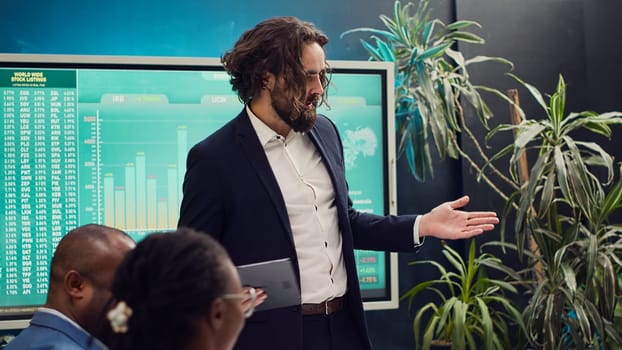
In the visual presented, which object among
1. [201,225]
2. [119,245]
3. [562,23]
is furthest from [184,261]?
[562,23]

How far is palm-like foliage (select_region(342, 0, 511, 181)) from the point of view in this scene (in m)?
4.09

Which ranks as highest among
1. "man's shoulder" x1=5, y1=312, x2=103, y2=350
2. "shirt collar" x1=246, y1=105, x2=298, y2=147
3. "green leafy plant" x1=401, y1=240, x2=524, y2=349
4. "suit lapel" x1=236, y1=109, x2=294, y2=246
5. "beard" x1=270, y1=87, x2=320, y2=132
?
"beard" x1=270, y1=87, x2=320, y2=132

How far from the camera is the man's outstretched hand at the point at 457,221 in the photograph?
2.39 meters

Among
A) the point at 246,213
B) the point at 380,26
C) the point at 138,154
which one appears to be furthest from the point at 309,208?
the point at 380,26

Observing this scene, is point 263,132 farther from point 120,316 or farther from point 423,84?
point 423,84

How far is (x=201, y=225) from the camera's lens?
2287 mm

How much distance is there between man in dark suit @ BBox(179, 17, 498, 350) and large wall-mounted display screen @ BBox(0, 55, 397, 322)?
4.44 ft

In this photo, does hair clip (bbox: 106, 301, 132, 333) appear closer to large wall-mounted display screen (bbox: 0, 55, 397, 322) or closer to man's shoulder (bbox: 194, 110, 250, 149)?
man's shoulder (bbox: 194, 110, 250, 149)

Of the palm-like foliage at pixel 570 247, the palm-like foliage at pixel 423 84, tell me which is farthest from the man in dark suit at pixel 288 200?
the palm-like foliage at pixel 423 84

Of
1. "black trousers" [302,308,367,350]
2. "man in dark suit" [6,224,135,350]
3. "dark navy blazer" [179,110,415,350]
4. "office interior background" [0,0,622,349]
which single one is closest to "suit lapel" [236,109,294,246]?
"dark navy blazer" [179,110,415,350]

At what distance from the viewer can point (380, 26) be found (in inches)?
177

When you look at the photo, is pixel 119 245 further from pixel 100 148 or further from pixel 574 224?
pixel 574 224

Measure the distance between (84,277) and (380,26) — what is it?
10.3ft

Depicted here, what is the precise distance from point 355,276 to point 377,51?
204 cm
